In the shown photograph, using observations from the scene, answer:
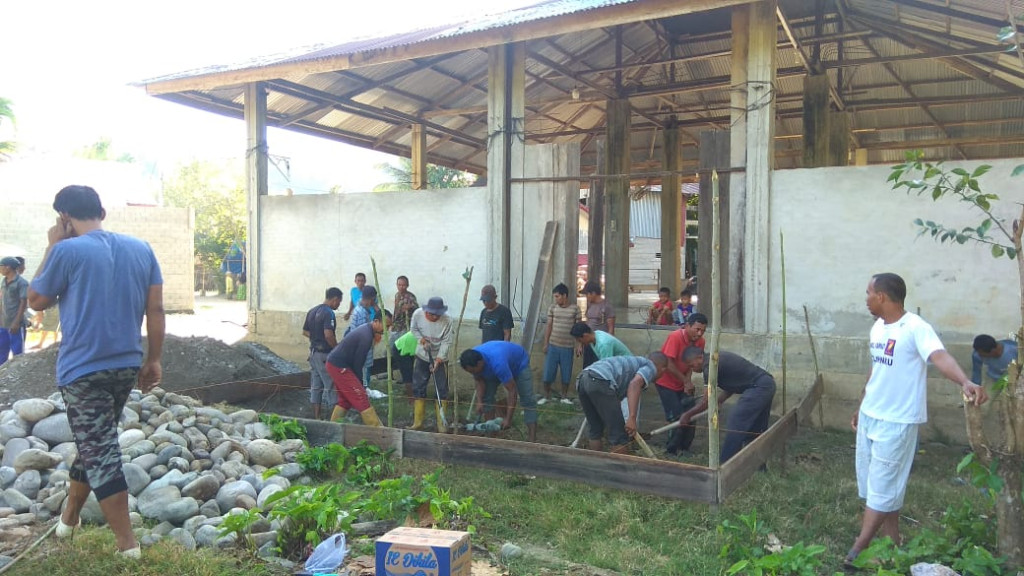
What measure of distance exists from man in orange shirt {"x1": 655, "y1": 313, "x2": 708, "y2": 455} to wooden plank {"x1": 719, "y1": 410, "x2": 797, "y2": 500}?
837mm

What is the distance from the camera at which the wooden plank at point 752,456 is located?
4.49 meters

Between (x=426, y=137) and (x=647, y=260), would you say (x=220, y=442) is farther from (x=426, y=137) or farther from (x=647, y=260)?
(x=647, y=260)

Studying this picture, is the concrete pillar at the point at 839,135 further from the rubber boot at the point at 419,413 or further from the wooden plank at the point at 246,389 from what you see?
the wooden plank at the point at 246,389

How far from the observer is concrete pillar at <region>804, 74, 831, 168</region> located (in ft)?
37.2

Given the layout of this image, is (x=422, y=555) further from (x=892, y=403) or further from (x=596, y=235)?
(x=596, y=235)

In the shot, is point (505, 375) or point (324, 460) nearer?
point (324, 460)

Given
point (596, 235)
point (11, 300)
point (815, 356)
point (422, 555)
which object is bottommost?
point (422, 555)

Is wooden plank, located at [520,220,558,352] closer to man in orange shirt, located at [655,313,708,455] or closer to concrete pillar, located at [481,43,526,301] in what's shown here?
concrete pillar, located at [481,43,526,301]

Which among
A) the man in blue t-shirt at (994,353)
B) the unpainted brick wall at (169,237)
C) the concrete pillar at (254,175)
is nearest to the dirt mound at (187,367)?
the concrete pillar at (254,175)

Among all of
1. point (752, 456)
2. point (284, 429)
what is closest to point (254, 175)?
point (284, 429)

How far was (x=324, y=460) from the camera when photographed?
539 centimetres

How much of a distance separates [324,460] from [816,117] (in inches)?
376

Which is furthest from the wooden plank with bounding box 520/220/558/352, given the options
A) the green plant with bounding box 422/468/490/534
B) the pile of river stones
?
the green plant with bounding box 422/468/490/534

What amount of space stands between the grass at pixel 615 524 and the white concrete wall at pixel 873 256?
1.79 meters
